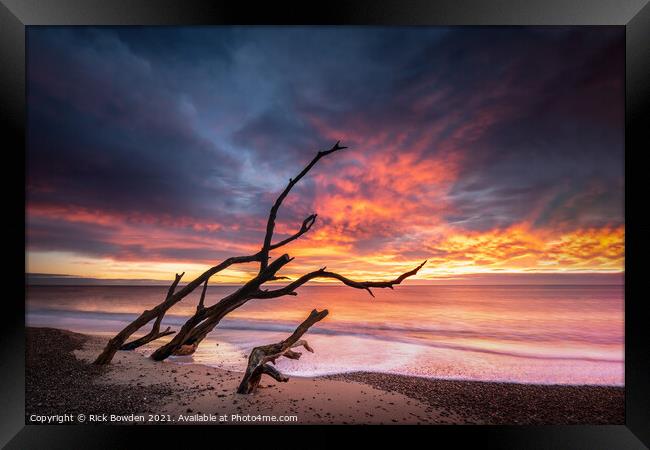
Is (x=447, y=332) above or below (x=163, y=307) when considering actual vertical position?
below

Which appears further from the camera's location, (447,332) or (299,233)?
(447,332)

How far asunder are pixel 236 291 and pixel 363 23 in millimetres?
2916

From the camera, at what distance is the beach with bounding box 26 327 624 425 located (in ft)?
7.30

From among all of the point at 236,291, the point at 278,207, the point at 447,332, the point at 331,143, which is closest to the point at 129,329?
the point at 236,291

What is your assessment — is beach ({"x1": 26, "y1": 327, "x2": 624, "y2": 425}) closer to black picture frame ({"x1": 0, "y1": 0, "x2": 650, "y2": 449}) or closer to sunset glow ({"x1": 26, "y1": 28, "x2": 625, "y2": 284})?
→ black picture frame ({"x1": 0, "y1": 0, "x2": 650, "y2": 449})

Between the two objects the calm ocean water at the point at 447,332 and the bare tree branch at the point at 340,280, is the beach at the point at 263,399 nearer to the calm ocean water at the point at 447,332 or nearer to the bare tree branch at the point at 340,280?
the calm ocean water at the point at 447,332

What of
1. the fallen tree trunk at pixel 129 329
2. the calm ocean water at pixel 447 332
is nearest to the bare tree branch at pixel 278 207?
the calm ocean water at pixel 447 332

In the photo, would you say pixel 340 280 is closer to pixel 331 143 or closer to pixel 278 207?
pixel 278 207

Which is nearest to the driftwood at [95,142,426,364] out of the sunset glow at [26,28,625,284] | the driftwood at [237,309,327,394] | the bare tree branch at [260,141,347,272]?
the bare tree branch at [260,141,347,272]

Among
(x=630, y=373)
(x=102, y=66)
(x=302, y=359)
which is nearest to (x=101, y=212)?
(x=102, y=66)

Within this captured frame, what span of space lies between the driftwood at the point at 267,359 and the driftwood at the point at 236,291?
44 cm

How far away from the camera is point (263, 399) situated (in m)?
2.32

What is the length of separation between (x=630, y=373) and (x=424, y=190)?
2.41 meters

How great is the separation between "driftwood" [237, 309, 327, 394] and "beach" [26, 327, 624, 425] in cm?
14
